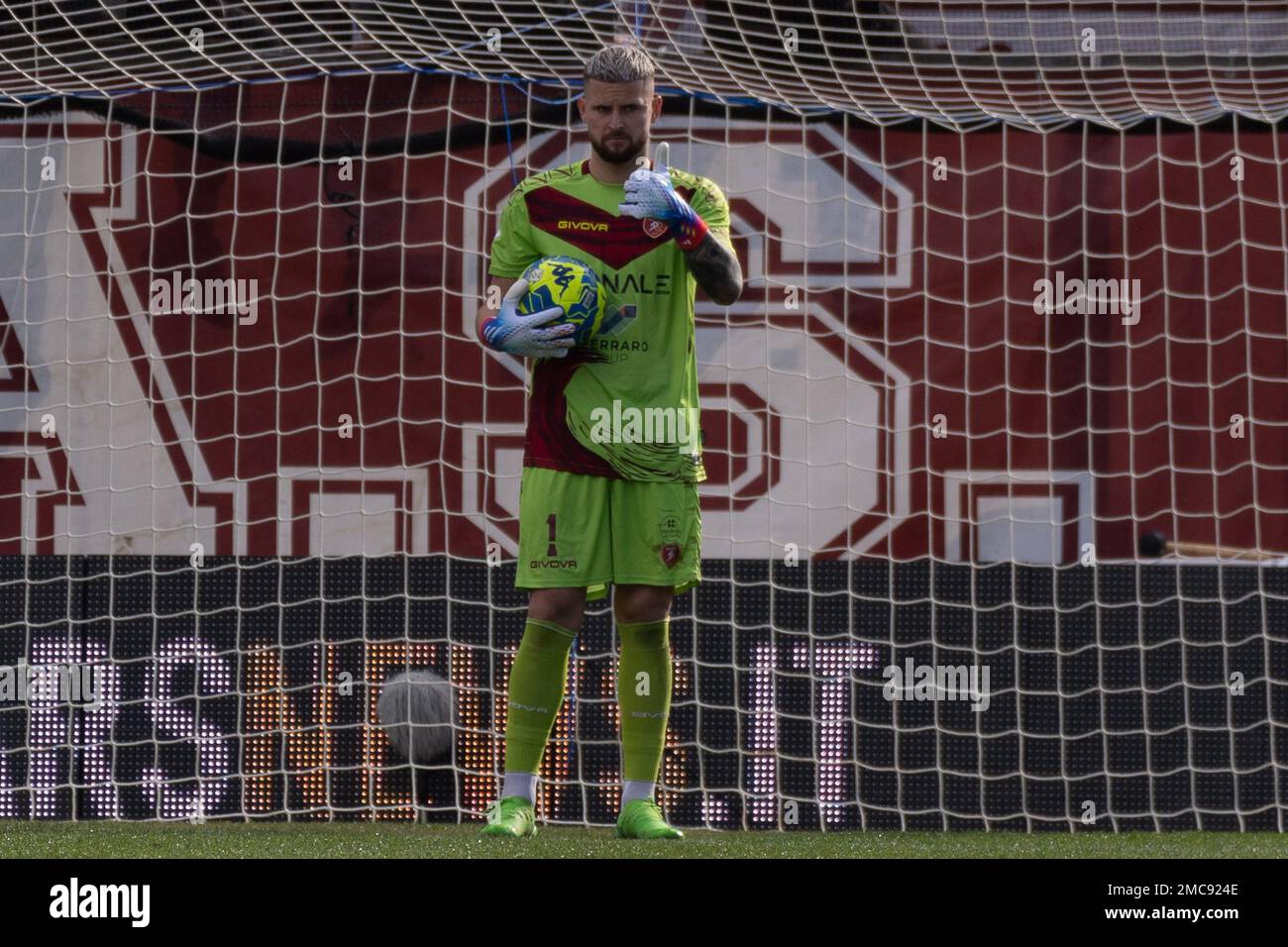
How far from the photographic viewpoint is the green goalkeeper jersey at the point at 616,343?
3760mm

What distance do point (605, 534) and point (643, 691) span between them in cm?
32

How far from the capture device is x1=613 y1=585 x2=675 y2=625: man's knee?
150 inches

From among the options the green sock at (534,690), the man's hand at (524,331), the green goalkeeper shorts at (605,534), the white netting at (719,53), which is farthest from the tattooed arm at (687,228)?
the white netting at (719,53)

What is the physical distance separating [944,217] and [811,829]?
7.73 feet

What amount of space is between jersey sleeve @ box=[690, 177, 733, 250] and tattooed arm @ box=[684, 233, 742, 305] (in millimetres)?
101

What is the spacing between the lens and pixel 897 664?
485 centimetres

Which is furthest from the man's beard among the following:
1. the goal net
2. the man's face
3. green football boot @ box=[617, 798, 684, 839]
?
the goal net

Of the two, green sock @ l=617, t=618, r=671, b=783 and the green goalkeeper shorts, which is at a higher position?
the green goalkeeper shorts

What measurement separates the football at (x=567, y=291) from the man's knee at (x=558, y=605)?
1.62ft

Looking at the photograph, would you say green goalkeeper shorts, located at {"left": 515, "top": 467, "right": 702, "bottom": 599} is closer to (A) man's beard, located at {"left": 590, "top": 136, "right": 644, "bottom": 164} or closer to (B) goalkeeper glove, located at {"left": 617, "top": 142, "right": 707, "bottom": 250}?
(B) goalkeeper glove, located at {"left": 617, "top": 142, "right": 707, "bottom": 250}

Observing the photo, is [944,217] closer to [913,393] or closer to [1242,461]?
[913,393]

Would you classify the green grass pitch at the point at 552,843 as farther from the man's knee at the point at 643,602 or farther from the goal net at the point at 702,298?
the goal net at the point at 702,298

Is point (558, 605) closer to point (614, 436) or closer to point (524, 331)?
point (614, 436)

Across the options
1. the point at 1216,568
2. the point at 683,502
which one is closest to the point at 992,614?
the point at 1216,568
